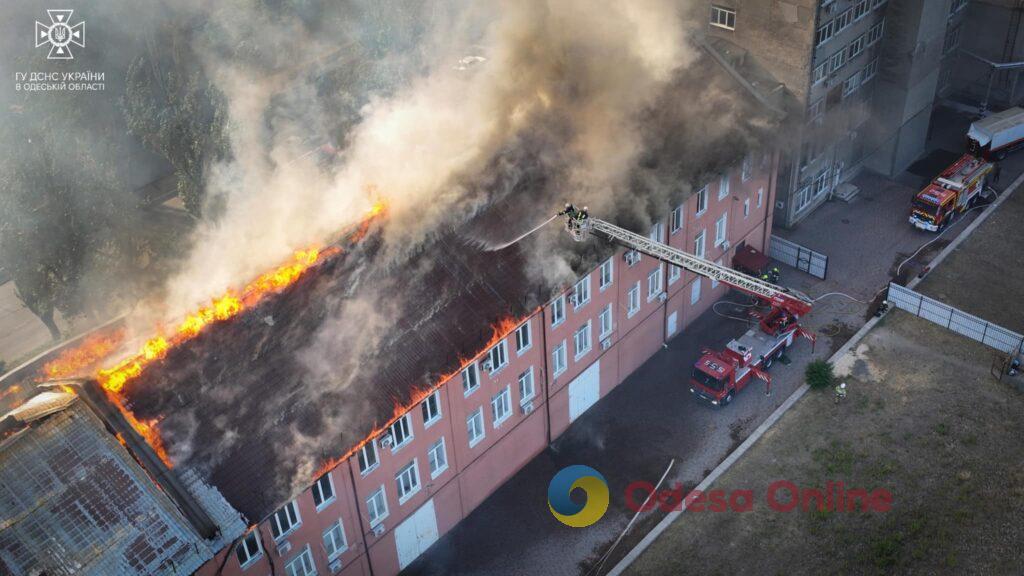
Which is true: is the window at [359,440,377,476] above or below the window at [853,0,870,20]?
below

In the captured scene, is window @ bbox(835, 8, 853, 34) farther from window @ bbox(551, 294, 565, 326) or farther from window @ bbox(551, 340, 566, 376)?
window @ bbox(551, 340, 566, 376)

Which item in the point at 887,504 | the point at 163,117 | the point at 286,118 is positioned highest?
the point at 163,117

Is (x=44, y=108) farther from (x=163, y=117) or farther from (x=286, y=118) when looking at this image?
(x=286, y=118)

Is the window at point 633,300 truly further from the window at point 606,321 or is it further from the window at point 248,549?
the window at point 248,549

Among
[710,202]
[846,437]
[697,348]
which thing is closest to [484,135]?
[710,202]

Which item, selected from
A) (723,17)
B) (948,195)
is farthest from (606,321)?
(948,195)

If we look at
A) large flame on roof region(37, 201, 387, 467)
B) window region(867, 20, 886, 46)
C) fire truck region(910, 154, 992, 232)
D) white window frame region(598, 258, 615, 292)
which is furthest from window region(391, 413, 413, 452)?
window region(867, 20, 886, 46)

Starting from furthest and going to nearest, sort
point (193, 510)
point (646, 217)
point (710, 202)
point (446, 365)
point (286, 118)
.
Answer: point (286, 118), point (710, 202), point (646, 217), point (446, 365), point (193, 510)
